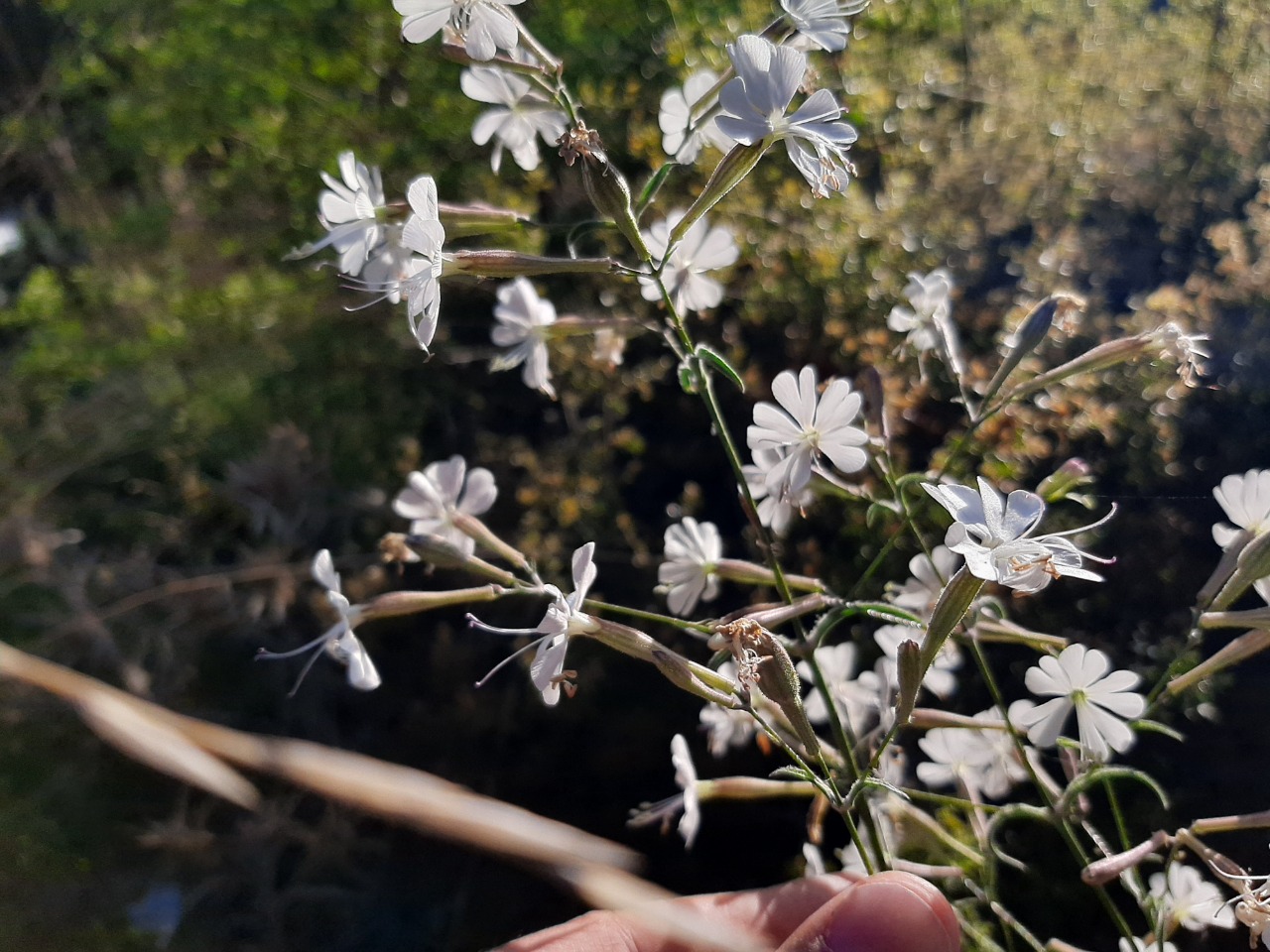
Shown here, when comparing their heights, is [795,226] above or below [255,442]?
above

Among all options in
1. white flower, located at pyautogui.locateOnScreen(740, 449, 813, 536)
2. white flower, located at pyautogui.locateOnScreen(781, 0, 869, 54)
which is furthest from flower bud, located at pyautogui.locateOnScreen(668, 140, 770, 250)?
white flower, located at pyautogui.locateOnScreen(740, 449, 813, 536)

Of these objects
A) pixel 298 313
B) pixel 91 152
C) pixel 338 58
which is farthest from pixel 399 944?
pixel 91 152

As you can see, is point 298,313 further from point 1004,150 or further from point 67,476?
point 1004,150

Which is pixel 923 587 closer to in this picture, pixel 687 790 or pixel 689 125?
pixel 687 790

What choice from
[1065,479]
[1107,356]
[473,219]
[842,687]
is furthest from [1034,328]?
[473,219]

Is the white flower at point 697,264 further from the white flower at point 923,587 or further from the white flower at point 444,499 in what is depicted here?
the white flower at point 923,587

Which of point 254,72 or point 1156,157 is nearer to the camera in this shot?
point 1156,157

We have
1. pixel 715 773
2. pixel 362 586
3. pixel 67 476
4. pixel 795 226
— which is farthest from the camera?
pixel 67 476
